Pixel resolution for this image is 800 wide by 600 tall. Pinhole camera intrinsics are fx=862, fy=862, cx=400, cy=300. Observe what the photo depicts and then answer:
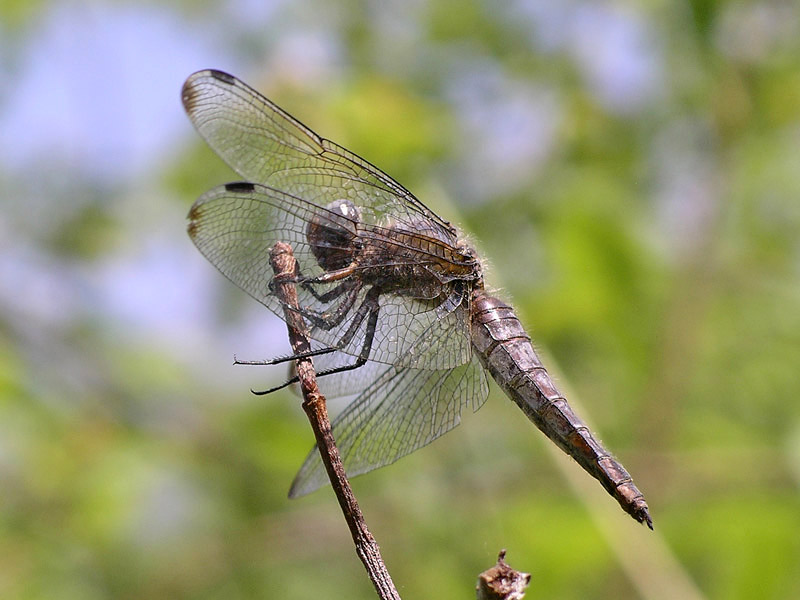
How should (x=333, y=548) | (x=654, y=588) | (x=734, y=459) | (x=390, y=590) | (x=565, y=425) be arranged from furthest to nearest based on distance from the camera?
1. (x=333, y=548)
2. (x=734, y=459)
3. (x=654, y=588)
4. (x=565, y=425)
5. (x=390, y=590)

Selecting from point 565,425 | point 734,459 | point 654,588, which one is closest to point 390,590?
point 565,425

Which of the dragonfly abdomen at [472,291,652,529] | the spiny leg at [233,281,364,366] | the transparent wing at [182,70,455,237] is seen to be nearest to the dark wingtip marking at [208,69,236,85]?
the transparent wing at [182,70,455,237]

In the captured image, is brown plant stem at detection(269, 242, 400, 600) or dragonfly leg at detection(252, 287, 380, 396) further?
dragonfly leg at detection(252, 287, 380, 396)

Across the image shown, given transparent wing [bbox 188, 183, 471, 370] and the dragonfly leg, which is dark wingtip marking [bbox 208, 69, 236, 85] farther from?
the dragonfly leg

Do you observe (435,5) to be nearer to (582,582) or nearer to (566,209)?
(566,209)

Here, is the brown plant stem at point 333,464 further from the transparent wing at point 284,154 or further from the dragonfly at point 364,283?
the transparent wing at point 284,154

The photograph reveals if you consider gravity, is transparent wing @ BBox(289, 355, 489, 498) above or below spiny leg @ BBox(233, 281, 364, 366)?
below
